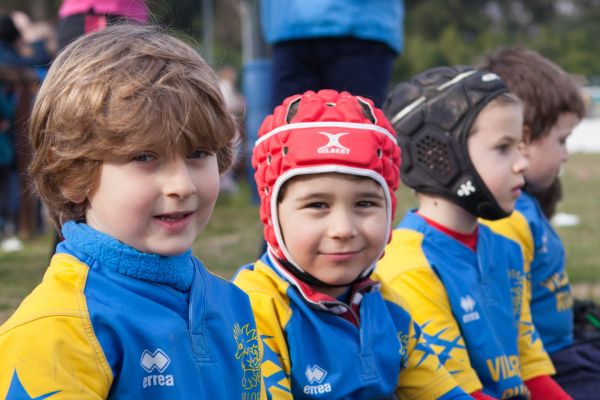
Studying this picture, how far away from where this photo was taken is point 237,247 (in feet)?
24.2

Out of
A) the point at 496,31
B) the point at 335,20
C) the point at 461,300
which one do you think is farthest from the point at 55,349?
the point at 496,31

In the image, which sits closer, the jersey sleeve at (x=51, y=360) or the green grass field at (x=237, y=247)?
the jersey sleeve at (x=51, y=360)

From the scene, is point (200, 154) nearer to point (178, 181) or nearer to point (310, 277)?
point (178, 181)

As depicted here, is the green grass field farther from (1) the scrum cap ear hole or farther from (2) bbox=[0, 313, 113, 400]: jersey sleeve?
(2) bbox=[0, 313, 113, 400]: jersey sleeve

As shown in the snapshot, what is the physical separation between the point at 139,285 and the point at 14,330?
0.99 ft

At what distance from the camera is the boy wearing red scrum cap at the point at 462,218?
320cm

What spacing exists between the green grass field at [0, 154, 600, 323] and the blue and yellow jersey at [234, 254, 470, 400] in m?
2.73

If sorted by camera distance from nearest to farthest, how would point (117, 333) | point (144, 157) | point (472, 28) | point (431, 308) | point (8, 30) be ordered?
1. point (117, 333)
2. point (144, 157)
3. point (431, 308)
4. point (8, 30)
5. point (472, 28)

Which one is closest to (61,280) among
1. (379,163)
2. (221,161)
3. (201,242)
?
(221,161)

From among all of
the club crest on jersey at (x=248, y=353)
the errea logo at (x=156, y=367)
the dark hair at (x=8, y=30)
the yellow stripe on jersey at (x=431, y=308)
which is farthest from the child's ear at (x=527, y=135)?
the dark hair at (x=8, y=30)

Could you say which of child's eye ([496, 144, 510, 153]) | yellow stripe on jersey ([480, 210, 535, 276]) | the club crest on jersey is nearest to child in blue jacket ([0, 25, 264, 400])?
the club crest on jersey

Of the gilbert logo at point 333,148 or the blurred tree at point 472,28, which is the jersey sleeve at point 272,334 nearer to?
the gilbert logo at point 333,148

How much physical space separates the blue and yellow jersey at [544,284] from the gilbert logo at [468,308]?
0.81m

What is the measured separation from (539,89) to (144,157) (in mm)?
2639
